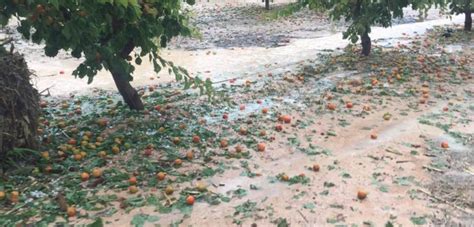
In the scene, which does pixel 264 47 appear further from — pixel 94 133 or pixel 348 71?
pixel 94 133

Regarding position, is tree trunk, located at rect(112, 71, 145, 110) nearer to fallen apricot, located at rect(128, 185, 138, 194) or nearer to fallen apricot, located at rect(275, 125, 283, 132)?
fallen apricot, located at rect(275, 125, 283, 132)

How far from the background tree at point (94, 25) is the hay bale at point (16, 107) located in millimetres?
340

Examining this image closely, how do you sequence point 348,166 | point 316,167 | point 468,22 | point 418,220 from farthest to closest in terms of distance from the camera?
point 468,22 < point 348,166 < point 316,167 < point 418,220

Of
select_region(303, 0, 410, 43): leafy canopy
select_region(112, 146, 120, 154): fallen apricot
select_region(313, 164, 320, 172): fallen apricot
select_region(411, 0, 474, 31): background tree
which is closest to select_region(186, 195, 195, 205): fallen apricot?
select_region(313, 164, 320, 172): fallen apricot

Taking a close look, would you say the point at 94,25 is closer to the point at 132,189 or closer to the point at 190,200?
the point at 132,189

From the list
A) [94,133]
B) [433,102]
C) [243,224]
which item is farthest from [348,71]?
[243,224]

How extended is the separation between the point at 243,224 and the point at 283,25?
1370cm

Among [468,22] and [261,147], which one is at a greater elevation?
[468,22]

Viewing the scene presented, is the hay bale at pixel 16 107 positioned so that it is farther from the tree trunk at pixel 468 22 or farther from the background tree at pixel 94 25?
the tree trunk at pixel 468 22

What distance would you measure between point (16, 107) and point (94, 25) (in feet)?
3.56

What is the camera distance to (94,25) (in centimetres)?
405

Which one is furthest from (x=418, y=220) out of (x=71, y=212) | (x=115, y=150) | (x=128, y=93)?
(x=128, y=93)

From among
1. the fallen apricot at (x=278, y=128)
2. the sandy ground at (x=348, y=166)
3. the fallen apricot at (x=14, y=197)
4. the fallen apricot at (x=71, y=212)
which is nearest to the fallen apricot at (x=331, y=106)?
the sandy ground at (x=348, y=166)

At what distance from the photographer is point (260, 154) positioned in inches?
194
